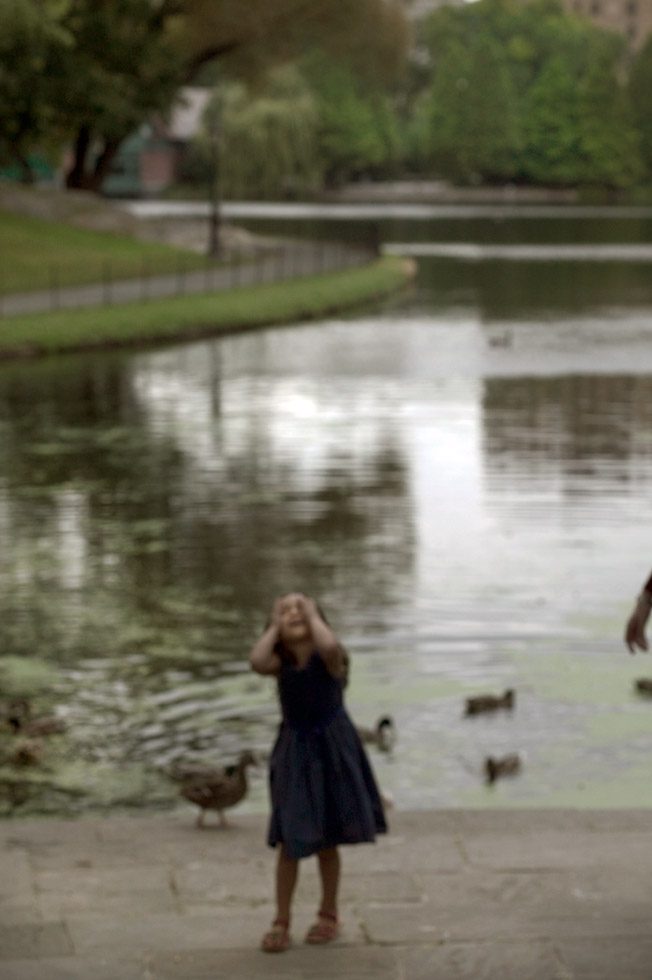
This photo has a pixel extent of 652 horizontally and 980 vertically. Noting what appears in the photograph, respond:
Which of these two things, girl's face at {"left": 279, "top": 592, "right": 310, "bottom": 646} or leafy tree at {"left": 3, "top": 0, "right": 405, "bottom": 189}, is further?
leafy tree at {"left": 3, "top": 0, "right": 405, "bottom": 189}

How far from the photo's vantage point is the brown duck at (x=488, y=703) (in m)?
15.4

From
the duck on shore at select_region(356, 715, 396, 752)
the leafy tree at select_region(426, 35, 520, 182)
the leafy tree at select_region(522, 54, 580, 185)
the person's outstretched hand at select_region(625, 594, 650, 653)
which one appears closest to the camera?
the person's outstretched hand at select_region(625, 594, 650, 653)

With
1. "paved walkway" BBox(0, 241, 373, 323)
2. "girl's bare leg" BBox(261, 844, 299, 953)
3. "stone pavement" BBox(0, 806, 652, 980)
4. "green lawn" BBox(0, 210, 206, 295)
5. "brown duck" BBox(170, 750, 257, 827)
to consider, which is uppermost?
"girl's bare leg" BBox(261, 844, 299, 953)

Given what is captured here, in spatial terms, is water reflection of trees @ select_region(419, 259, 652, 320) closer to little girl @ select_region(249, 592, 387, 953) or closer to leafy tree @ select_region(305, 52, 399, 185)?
little girl @ select_region(249, 592, 387, 953)

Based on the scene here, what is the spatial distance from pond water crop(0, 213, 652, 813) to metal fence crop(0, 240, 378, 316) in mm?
9606

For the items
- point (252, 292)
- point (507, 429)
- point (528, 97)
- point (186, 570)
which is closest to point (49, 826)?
point (186, 570)

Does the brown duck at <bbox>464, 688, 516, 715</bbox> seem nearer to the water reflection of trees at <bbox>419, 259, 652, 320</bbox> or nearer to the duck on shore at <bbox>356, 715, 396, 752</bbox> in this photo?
the duck on shore at <bbox>356, 715, 396, 752</bbox>

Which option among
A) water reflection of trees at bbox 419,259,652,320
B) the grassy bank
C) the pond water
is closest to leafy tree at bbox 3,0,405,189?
the grassy bank

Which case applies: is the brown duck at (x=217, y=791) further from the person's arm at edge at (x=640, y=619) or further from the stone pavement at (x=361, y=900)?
the person's arm at edge at (x=640, y=619)

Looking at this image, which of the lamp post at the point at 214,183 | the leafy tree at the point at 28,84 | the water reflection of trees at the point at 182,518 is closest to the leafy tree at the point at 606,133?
the leafy tree at the point at 28,84

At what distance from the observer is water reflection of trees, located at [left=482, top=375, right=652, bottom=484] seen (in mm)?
28297

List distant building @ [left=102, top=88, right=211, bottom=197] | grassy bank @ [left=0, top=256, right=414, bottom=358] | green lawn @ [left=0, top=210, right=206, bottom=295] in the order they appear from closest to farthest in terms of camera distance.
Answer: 1. grassy bank @ [left=0, top=256, right=414, bottom=358]
2. green lawn @ [left=0, top=210, right=206, bottom=295]
3. distant building @ [left=102, top=88, right=211, bottom=197]

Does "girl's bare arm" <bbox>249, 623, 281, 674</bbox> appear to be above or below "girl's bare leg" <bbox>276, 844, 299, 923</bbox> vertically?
above

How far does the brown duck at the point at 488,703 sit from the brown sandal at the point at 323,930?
638cm
